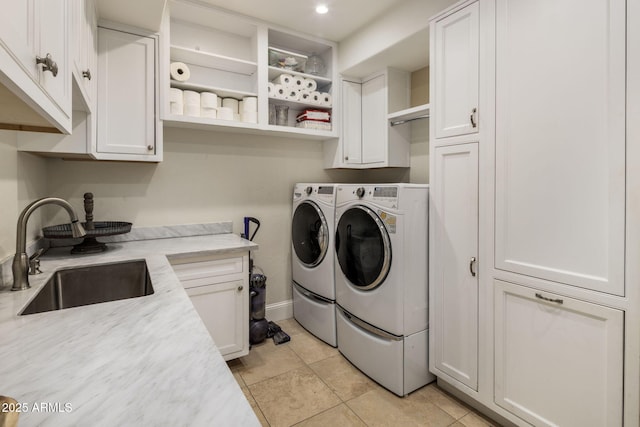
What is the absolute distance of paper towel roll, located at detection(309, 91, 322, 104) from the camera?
2.71 metres

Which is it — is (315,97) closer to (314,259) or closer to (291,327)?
(314,259)

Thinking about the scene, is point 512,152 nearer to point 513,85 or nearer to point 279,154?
point 513,85

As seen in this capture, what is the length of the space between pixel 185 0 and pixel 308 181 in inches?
66.4

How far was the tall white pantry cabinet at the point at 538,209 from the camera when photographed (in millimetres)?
1217

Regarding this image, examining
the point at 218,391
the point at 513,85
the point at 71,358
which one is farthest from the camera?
the point at 513,85

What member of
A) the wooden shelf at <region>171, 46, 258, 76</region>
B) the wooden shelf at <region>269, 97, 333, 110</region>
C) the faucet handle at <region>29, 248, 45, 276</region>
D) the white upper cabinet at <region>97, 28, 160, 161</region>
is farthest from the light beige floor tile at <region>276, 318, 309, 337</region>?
the wooden shelf at <region>171, 46, 258, 76</region>

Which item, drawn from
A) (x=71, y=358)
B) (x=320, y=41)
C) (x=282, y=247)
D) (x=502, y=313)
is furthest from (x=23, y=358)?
(x=320, y=41)

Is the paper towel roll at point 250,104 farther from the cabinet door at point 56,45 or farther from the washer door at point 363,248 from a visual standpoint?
the cabinet door at point 56,45

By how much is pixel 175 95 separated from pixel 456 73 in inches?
71.0

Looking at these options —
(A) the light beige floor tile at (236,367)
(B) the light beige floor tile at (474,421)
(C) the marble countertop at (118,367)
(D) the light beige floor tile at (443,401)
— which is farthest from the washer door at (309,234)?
(C) the marble countertop at (118,367)

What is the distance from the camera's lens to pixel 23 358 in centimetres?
71

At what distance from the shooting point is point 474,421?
1.73m

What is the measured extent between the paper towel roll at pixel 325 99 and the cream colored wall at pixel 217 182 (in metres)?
0.43

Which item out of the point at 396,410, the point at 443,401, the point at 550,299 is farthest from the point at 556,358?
the point at 396,410
